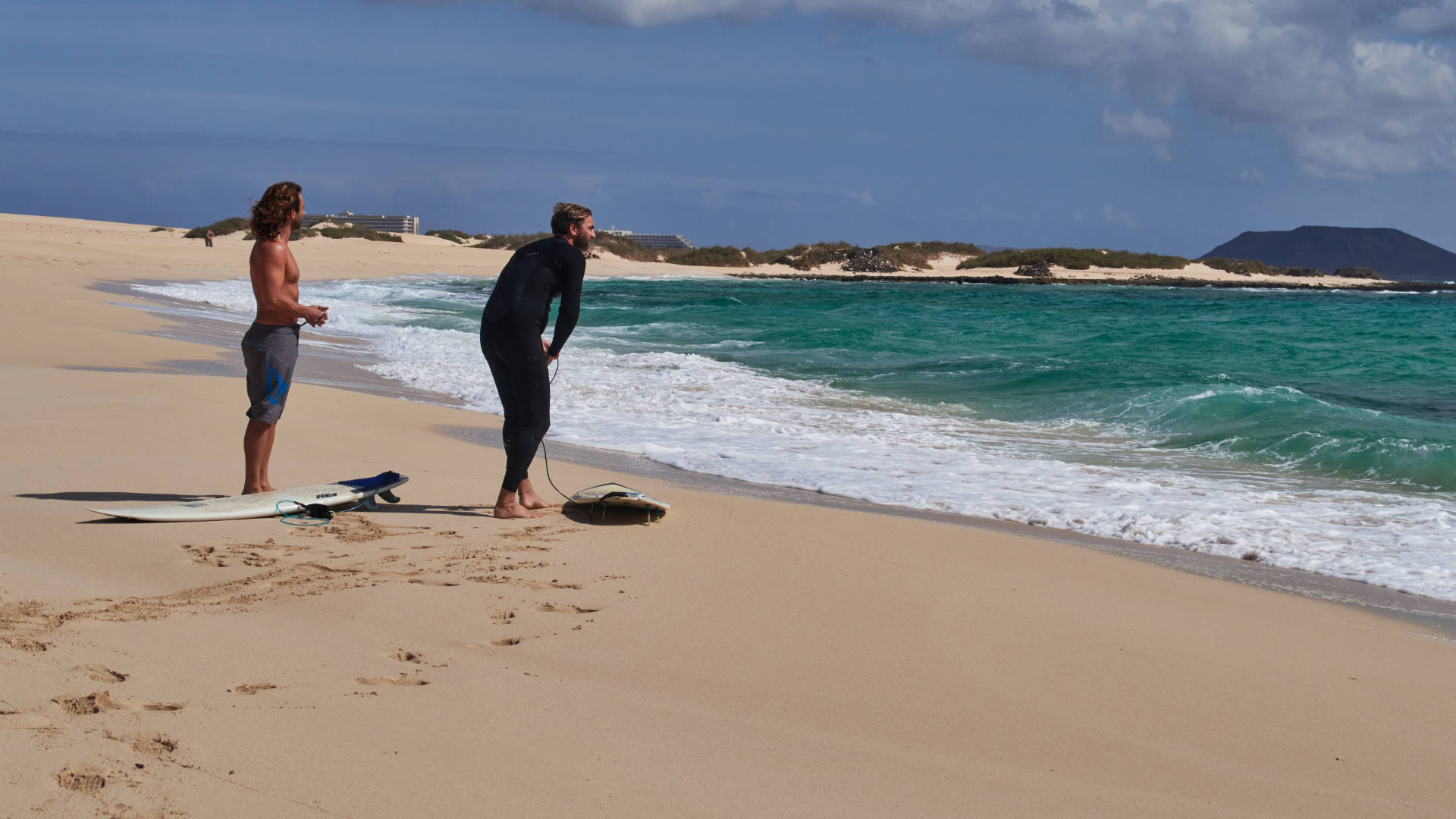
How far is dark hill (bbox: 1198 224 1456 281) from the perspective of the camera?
166625 millimetres

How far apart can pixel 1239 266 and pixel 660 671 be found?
326 ft

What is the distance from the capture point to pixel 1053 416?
11.6 metres

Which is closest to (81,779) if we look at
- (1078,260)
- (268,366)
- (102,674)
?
(102,674)

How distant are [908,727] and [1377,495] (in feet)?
19.6

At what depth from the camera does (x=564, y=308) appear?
5402 millimetres

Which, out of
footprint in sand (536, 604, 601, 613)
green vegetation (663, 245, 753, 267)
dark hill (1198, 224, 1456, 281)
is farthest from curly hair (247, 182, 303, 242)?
dark hill (1198, 224, 1456, 281)

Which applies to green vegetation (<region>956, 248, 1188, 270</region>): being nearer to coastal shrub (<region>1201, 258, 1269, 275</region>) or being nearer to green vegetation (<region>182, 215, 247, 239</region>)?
coastal shrub (<region>1201, 258, 1269, 275</region>)

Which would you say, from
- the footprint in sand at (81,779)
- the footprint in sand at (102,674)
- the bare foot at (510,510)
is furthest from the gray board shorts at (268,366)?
the footprint in sand at (81,779)

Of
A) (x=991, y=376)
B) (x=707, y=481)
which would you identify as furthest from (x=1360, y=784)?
(x=991, y=376)

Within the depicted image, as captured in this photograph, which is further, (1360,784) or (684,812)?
(1360,784)

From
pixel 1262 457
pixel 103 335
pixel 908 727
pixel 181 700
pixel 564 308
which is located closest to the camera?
pixel 181 700

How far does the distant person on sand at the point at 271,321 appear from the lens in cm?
507

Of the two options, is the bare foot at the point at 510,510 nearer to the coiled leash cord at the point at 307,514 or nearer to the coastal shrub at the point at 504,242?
the coiled leash cord at the point at 307,514

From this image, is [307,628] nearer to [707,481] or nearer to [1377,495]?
[707,481]
